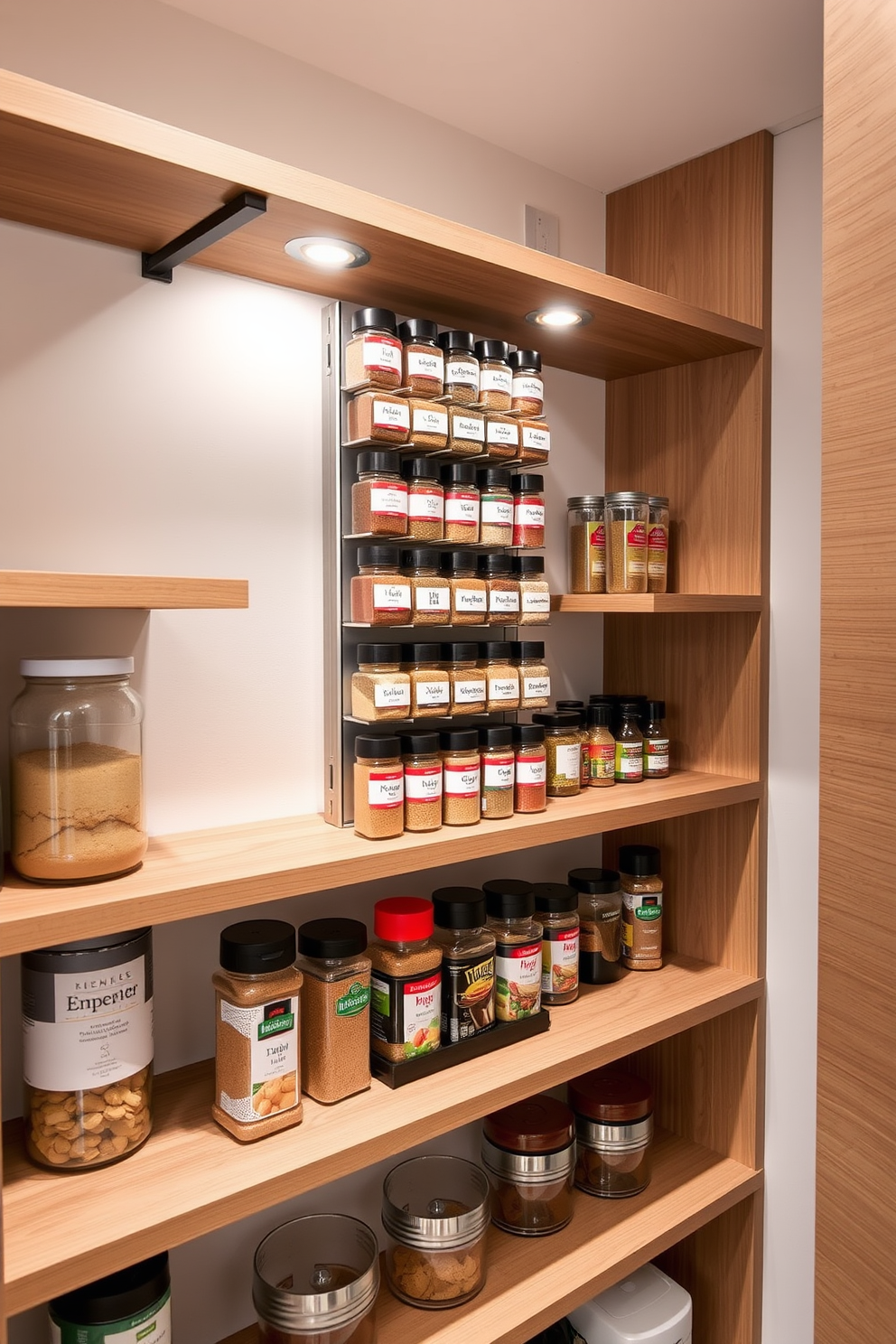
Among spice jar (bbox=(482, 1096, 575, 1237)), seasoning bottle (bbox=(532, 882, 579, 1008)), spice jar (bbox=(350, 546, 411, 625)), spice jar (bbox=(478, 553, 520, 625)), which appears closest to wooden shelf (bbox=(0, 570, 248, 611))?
spice jar (bbox=(350, 546, 411, 625))

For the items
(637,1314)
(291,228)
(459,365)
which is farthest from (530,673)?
(637,1314)

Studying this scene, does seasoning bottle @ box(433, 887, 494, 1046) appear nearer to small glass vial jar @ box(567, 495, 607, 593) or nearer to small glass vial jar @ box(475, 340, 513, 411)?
small glass vial jar @ box(567, 495, 607, 593)

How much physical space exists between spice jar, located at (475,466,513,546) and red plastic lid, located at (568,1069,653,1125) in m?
0.93

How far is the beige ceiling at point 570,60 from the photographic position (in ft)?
4.26

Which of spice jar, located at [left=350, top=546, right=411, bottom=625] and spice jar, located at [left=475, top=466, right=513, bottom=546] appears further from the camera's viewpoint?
spice jar, located at [left=475, top=466, right=513, bottom=546]

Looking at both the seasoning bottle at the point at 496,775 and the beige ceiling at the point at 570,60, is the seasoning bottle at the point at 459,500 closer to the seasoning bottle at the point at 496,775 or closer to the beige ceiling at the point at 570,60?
the seasoning bottle at the point at 496,775

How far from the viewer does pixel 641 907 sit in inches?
69.2

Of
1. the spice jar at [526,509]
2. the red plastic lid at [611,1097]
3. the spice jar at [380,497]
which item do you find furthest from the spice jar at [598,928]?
the spice jar at [380,497]

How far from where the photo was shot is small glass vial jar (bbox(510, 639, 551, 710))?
1457mm

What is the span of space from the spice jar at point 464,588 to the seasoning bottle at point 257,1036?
513 mm

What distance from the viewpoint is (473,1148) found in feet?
5.54

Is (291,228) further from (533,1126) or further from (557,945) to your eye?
(533,1126)

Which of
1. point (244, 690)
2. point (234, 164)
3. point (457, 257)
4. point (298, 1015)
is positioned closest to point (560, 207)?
point (457, 257)

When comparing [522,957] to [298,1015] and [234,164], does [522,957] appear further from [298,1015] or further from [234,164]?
[234,164]
